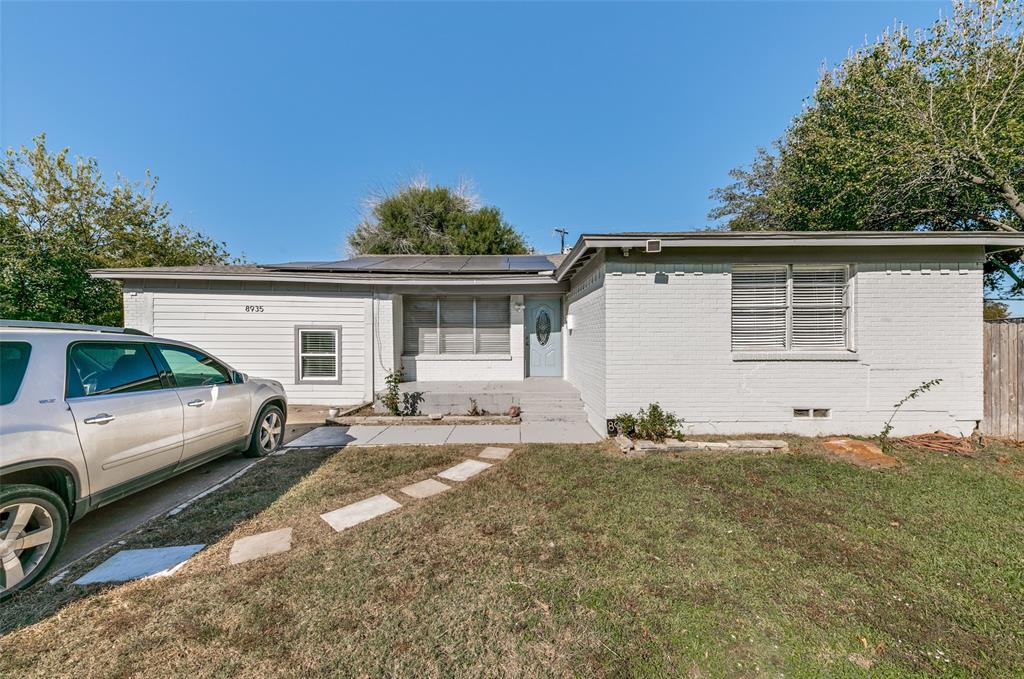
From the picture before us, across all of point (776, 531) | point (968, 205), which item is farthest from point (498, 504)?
point (968, 205)

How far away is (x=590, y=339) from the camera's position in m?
6.76

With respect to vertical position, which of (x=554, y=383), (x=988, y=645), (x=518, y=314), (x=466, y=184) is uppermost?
(x=466, y=184)

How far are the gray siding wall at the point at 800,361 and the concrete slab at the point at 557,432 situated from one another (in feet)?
2.06

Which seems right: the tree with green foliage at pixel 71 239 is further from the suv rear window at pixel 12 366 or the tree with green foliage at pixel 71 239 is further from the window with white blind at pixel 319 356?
the suv rear window at pixel 12 366

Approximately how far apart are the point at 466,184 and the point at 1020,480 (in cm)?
Answer: 2478

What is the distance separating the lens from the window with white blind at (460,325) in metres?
9.27

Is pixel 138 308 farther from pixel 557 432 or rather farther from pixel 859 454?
pixel 859 454

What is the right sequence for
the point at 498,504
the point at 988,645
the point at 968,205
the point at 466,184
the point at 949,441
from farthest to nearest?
the point at 466,184 → the point at 968,205 → the point at 949,441 → the point at 498,504 → the point at 988,645

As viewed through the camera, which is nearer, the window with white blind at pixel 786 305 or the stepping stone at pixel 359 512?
the stepping stone at pixel 359 512

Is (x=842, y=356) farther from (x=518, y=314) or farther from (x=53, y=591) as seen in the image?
(x=53, y=591)

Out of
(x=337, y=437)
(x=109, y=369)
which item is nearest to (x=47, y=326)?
(x=109, y=369)

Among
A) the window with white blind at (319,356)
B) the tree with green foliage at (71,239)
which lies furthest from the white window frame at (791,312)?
the tree with green foliage at (71,239)

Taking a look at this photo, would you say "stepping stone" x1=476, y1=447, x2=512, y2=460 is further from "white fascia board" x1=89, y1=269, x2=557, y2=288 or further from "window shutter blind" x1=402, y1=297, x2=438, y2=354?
"window shutter blind" x1=402, y1=297, x2=438, y2=354

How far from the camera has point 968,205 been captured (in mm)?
10914
